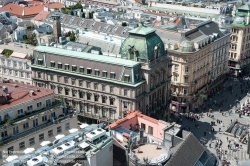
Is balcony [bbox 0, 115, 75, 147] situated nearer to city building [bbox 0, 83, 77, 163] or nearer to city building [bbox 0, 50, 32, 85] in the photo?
city building [bbox 0, 83, 77, 163]

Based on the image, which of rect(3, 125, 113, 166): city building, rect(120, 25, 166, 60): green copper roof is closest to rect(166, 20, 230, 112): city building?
rect(120, 25, 166, 60): green copper roof

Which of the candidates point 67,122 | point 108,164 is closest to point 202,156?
point 108,164

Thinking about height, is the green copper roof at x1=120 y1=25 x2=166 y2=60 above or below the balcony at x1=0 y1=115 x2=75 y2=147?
above

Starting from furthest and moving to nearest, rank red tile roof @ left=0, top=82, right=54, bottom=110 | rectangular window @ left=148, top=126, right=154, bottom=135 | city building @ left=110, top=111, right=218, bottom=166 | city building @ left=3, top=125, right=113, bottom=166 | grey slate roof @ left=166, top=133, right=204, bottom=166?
rectangular window @ left=148, top=126, right=154, bottom=135
red tile roof @ left=0, top=82, right=54, bottom=110
grey slate roof @ left=166, top=133, right=204, bottom=166
city building @ left=110, top=111, right=218, bottom=166
city building @ left=3, top=125, right=113, bottom=166

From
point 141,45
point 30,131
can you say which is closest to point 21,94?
point 30,131

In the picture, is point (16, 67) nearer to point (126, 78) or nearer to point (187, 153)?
point (126, 78)

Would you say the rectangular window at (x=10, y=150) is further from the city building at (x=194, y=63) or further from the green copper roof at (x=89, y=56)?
the city building at (x=194, y=63)

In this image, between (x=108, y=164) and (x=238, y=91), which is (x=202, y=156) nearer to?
(x=108, y=164)

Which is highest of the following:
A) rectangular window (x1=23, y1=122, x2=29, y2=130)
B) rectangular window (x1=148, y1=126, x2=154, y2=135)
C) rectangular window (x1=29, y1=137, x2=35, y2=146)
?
rectangular window (x1=23, y1=122, x2=29, y2=130)
